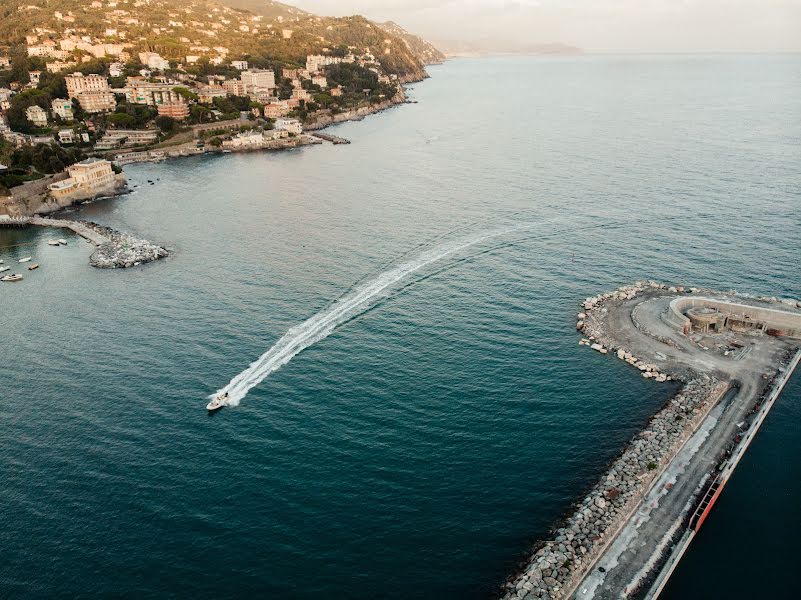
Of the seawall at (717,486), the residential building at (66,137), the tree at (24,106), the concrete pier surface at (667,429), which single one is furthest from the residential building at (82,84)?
the seawall at (717,486)

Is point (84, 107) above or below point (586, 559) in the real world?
above

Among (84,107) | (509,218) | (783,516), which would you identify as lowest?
(783,516)

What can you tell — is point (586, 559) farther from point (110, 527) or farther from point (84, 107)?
point (84, 107)

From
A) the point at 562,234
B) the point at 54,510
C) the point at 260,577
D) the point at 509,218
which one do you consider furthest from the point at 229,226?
the point at 260,577

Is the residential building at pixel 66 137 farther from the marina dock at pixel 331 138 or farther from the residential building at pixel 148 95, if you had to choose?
the marina dock at pixel 331 138

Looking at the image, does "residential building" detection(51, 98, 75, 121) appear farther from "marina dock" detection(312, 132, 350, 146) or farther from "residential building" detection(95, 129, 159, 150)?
"marina dock" detection(312, 132, 350, 146)

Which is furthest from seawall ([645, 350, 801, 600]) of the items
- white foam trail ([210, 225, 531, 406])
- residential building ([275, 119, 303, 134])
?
residential building ([275, 119, 303, 134])

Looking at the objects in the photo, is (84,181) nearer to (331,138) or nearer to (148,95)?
(331,138)
